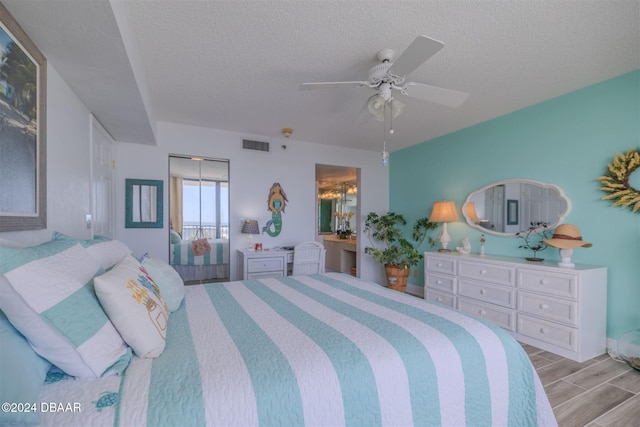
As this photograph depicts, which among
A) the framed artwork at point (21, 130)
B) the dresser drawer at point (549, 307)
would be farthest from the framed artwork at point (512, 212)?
the framed artwork at point (21, 130)

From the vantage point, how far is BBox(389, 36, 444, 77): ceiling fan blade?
56.2 inches

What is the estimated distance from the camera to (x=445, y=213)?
3768 mm

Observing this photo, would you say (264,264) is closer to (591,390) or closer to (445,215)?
(445,215)

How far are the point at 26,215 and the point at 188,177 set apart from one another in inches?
102

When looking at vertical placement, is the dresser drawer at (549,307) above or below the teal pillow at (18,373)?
below

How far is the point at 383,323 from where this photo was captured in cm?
136

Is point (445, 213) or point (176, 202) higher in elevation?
point (176, 202)

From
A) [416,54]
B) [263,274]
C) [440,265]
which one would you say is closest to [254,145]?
[263,274]

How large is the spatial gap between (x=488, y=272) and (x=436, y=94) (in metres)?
2.08

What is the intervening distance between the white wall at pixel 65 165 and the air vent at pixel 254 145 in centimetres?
194

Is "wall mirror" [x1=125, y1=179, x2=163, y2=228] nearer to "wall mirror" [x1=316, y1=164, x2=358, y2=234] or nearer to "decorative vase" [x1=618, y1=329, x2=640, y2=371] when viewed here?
"wall mirror" [x1=316, y1=164, x2=358, y2=234]

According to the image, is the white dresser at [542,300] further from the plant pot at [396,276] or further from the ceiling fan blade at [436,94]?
the ceiling fan blade at [436,94]

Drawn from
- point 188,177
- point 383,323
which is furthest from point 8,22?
point 188,177

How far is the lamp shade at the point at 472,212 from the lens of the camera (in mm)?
3711
